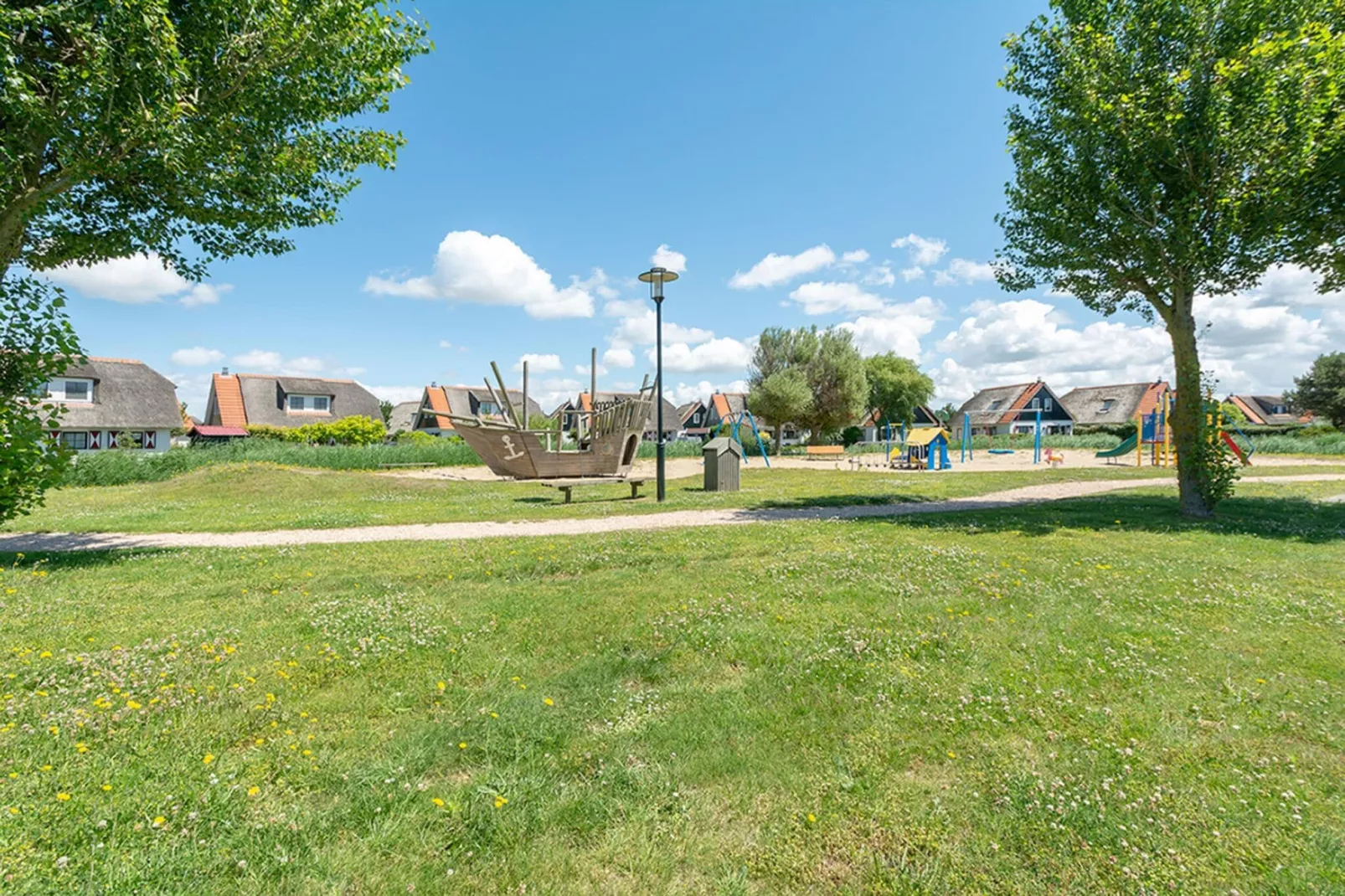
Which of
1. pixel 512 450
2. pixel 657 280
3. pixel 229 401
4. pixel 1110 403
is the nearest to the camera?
pixel 657 280

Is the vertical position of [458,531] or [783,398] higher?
[783,398]

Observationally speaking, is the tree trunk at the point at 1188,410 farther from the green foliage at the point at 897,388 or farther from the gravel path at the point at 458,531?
the green foliage at the point at 897,388

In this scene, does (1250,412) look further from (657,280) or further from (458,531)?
(458,531)

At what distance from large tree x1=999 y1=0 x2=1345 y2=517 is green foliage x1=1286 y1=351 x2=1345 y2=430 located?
216 feet

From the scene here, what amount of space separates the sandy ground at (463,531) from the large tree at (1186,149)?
260 inches

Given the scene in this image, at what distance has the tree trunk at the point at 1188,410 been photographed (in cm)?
1396

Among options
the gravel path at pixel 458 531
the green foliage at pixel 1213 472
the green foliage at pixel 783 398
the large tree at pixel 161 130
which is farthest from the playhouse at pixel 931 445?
the large tree at pixel 161 130

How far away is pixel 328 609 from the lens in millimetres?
6707

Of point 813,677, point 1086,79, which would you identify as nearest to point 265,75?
point 813,677

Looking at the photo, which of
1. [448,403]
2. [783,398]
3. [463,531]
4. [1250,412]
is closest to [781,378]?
[783,398]

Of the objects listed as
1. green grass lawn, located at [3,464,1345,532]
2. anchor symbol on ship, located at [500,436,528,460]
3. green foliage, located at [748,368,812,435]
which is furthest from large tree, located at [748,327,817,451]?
anchor symbol on ship, located at [500,436,528,460]

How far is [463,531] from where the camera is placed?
13.1 meters

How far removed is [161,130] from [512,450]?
15229 millimetres

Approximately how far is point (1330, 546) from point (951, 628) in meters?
9.25
